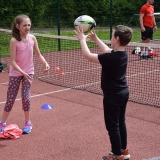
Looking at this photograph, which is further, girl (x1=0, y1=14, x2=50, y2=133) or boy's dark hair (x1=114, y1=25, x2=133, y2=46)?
girl (x1=0, y1=14, x2=50, y2=133)

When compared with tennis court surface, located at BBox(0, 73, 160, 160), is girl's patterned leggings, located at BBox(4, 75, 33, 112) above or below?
above

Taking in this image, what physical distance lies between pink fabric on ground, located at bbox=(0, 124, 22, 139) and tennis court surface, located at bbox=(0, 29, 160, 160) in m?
0.07

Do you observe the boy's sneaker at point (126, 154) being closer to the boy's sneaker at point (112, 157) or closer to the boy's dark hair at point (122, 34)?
the boy's sneaker at point (112, 157)

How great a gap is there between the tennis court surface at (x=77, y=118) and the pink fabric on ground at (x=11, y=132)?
7cm

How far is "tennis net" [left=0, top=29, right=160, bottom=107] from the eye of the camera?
738cm

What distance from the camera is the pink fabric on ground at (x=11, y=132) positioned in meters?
4.87

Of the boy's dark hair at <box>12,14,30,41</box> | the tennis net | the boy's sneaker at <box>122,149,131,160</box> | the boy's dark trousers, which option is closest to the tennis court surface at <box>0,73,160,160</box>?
the boy's sneaker at <box>122,149,131,160</box>

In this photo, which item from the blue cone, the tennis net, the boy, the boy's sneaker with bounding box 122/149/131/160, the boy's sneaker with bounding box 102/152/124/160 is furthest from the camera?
the tennis net

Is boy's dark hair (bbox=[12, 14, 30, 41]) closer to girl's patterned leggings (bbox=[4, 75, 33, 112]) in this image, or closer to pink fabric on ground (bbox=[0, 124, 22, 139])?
girl's patterned leggings (bbox=[4, 75, 33, 112])

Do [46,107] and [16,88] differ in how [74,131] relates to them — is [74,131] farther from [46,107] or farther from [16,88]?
[46,107]

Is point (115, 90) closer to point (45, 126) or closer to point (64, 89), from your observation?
point (45, 126)

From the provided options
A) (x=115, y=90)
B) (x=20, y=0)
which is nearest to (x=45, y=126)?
(x=115, y=90)

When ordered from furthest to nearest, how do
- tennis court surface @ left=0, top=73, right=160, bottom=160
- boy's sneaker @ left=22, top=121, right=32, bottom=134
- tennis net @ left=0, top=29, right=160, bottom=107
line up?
tennis net @ left=0, top=29, right=160, bottom=107 → boy's sneaker @ left=22, top=121, right=32, bottom=134 → tennis court surface @ left=0, top=73, right=160, bottom=160

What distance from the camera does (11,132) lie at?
16.1 ft
